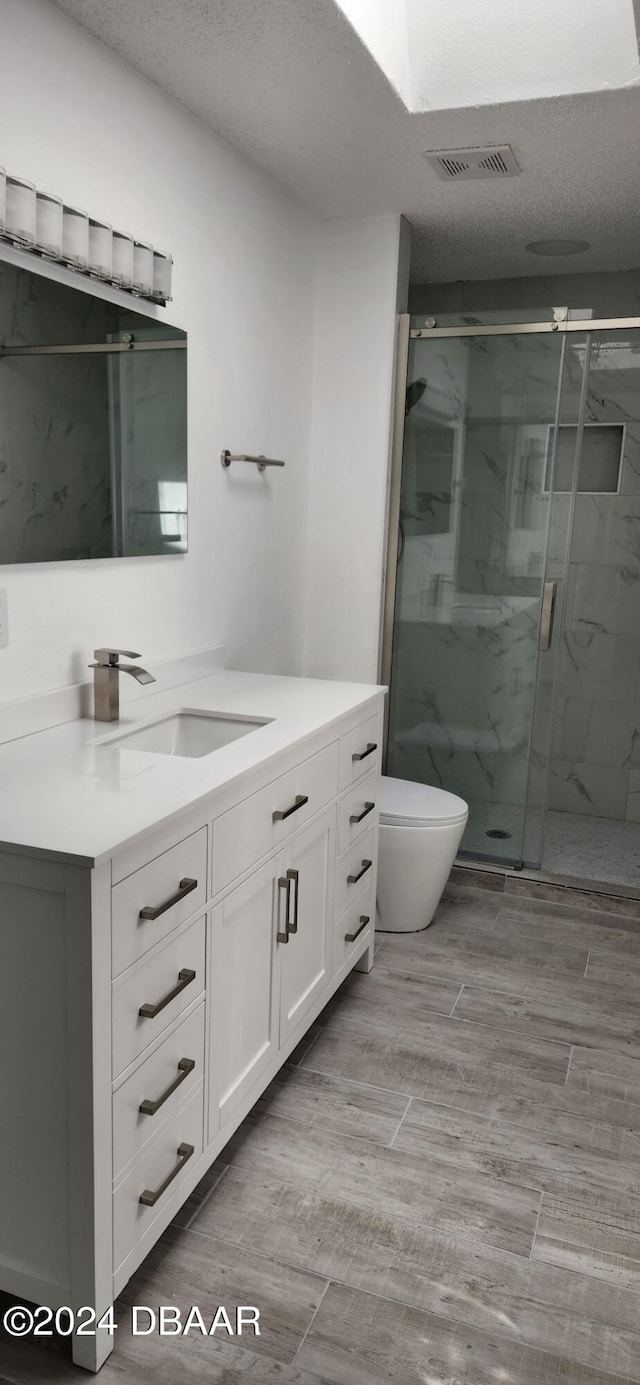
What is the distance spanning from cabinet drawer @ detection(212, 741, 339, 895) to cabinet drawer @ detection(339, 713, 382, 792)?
58 mm

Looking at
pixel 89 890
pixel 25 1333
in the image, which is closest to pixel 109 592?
pixel 89 890

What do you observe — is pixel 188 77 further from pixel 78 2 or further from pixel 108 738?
pixel 108 738

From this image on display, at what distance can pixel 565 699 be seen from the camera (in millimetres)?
4227

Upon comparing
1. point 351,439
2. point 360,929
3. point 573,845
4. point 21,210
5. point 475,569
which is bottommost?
point 573,845

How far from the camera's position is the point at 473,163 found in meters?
2.71

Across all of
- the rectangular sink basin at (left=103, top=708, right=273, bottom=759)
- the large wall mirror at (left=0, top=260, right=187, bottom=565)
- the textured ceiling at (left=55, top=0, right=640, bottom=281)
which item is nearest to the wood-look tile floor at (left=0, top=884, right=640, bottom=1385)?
the rectangular sink basin at (left=103, top=708, right=273, bottom=759)

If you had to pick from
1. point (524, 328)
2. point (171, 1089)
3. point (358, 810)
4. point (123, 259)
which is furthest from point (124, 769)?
point (524, 328)

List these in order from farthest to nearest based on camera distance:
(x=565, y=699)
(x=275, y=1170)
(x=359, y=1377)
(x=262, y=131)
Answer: (x=565, y=699)
(x=262, y=131)
(x=275, y=1170)
(x=359, y=1377)

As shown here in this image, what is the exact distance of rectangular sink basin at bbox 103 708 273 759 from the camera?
2137mm

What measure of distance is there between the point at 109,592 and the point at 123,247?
0.74 metres

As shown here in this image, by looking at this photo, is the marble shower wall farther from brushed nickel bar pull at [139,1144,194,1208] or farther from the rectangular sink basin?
brushed nickel bar pull at [139,1144,194,1208]

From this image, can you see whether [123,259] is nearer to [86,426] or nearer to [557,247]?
[86,426]

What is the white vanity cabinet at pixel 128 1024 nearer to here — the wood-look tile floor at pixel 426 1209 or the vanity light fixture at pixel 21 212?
the wood-look tile floor at pixel 426 1209

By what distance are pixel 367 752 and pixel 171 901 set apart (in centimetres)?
109
